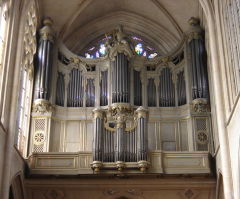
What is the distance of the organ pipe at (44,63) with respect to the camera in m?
23.0

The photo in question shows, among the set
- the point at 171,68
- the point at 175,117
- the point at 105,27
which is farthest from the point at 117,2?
the point at 175,117

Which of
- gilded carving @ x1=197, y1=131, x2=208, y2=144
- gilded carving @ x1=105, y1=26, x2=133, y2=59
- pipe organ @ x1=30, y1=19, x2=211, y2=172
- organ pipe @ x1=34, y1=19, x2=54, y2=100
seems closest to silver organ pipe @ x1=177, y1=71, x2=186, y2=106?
pipe organ @ x1=30, y1=19, x2=211, y2=172

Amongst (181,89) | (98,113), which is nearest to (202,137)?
(181,89)

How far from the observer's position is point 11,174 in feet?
59.9

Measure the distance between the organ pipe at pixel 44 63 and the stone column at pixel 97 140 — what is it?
306cm

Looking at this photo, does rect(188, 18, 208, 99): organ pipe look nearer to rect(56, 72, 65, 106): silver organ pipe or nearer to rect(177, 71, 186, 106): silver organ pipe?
rect(177, 71, 186, 106): silver organ pipe

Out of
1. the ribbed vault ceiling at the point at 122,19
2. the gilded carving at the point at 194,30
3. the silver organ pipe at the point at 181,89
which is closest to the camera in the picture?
the silver organ pipe at the point at 181,89

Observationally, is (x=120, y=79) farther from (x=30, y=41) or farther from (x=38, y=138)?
(x=38, y=138)

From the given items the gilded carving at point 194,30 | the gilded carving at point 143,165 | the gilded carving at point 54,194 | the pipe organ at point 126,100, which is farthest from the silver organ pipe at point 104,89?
the gilded carving at point 54,194

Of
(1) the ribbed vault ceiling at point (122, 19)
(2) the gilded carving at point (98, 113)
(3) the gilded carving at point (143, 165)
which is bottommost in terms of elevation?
(3) the gilded carving at point (143, 165)

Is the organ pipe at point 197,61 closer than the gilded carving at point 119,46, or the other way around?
the organ pipe at point 197,61

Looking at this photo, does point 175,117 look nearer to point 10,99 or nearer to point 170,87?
point 170,87

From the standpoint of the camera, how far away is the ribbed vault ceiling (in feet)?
82.8

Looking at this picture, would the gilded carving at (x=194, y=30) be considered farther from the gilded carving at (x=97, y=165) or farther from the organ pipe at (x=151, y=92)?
the gilded carving at (x=97, y=165)
